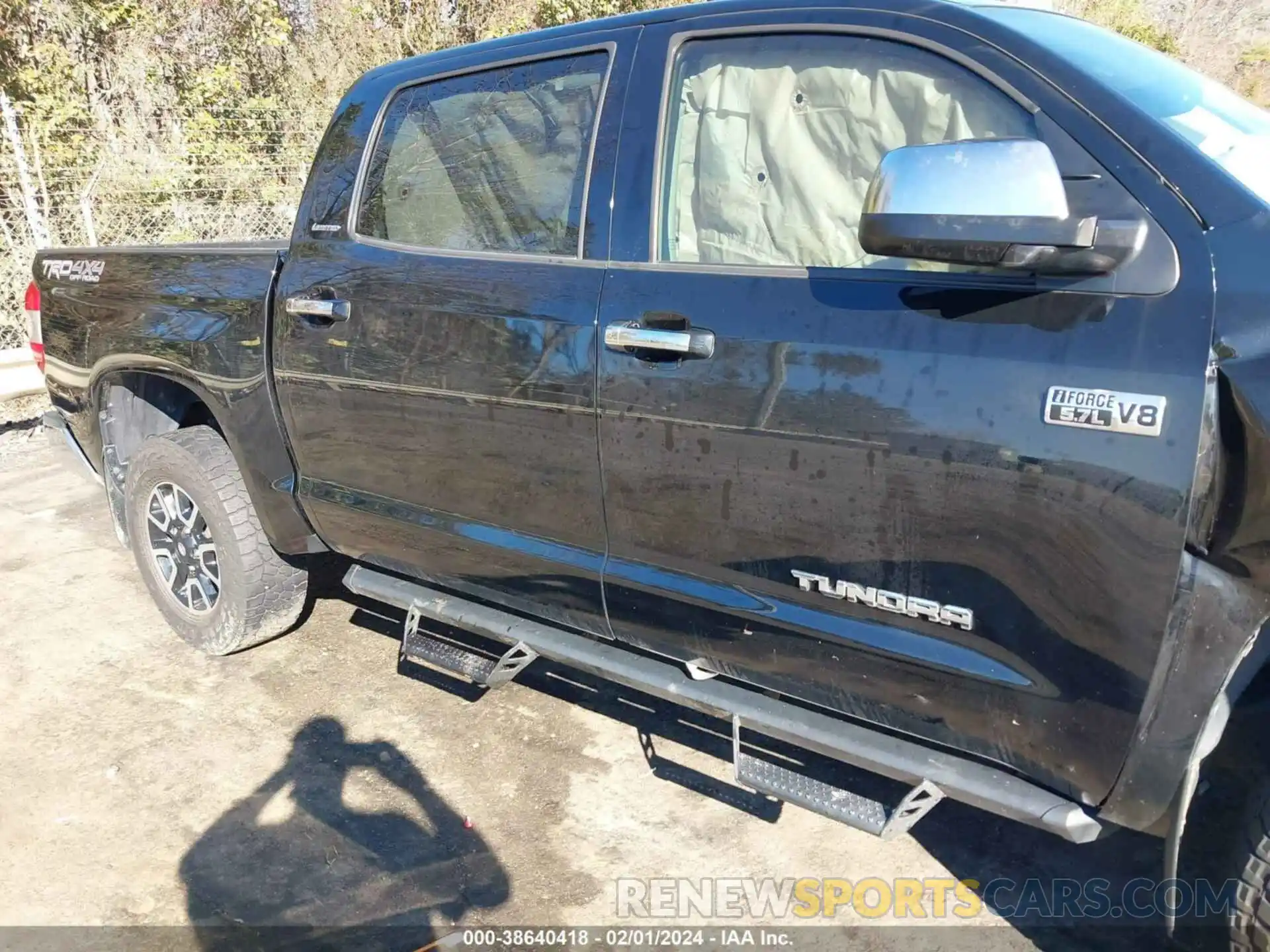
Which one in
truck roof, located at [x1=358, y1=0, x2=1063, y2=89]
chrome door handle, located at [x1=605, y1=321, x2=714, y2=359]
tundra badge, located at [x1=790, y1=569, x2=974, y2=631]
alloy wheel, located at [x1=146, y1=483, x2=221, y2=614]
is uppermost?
truck roof, located at [x1=358, y1=0, x2=1063, y2=89]

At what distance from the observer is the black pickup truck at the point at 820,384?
5.54 ft

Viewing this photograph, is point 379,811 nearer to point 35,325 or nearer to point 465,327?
point 465,327

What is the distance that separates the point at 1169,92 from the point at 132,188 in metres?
8.39

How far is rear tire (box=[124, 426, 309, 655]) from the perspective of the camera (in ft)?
11.3

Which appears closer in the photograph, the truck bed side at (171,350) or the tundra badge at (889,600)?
the tundra badge at (889,600)

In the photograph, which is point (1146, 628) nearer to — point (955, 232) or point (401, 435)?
point (955, 232)

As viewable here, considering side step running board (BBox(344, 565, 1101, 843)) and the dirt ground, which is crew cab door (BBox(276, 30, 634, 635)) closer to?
side step running board (BBox(344, 565, 1101, 843))

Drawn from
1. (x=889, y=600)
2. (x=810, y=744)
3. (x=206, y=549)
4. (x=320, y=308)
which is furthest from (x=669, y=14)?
(x=206, y=549)

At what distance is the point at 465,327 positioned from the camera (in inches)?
102

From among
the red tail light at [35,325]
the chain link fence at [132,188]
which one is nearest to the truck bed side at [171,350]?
the red tail light at [35,325]

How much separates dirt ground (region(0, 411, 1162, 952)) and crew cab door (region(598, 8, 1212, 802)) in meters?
0.63

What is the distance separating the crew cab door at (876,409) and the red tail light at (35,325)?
3.07m

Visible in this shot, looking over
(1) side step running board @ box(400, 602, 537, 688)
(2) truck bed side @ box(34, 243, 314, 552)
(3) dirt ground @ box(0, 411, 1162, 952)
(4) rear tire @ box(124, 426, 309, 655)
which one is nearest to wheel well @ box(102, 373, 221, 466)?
(2) truck bed side @ box(34, 243, 314, 552)

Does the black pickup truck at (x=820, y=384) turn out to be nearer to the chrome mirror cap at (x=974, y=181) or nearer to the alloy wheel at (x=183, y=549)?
the chrome mirror cap at (x=974, y=181)
